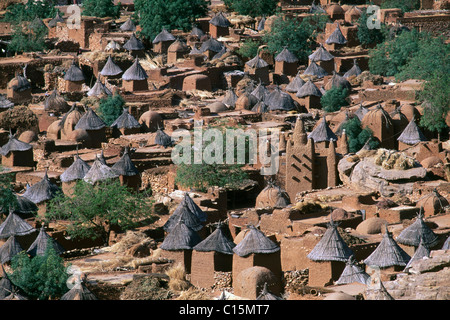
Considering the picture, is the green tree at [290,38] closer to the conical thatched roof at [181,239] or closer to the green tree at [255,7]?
the green tree at [255,7]

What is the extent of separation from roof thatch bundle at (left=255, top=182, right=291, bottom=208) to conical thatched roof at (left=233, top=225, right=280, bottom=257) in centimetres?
861

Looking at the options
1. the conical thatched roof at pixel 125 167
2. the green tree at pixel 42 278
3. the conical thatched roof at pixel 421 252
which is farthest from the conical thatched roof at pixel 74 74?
the conical thatched roof at pixel 421 252

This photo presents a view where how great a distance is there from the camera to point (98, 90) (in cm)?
7381

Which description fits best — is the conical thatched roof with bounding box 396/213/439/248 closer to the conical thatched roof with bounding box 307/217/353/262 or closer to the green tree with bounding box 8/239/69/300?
the conical thatched roof with bounding box 307/217/353/262

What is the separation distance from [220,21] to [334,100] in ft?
64.2

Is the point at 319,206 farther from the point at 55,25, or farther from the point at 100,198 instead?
the point at 55,25

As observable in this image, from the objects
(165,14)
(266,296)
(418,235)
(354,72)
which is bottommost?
(354,72)

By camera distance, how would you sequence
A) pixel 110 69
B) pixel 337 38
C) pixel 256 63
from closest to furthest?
pixel 110 69, pixel 256 63, pixel 337 38

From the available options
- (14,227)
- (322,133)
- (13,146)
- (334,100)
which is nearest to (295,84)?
(334,100)

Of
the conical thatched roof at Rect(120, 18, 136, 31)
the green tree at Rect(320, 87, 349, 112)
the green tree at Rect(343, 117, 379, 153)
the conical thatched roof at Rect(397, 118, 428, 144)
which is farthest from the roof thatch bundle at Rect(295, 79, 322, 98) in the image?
the conical thatched roof at Rect(120, 18, 136, 31)

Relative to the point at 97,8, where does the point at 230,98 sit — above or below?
below

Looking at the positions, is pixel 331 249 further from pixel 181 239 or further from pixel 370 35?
pixel 370 35

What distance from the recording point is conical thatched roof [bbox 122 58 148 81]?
74.7 m

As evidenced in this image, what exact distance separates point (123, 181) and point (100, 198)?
607 cm
